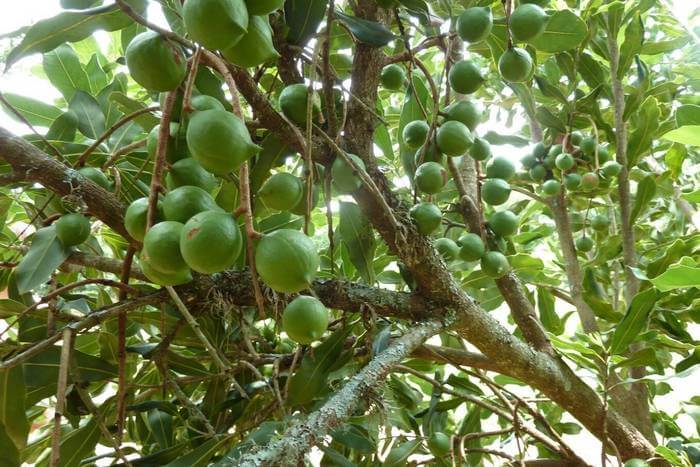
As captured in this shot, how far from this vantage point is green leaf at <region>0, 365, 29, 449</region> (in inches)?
34.0

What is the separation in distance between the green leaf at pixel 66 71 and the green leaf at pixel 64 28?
54 cm

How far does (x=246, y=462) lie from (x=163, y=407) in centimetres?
64

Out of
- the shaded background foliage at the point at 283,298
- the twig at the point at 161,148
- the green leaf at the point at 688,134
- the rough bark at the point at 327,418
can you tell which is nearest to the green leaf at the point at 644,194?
the shaded background foliage at the point at 283,298

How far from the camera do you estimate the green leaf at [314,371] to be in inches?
38.1

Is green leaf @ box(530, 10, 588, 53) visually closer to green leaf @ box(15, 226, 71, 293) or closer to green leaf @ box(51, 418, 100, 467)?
green leaf @ box(15, 226, 71, 293)

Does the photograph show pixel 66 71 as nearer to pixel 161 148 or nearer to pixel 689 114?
pixel 161 148

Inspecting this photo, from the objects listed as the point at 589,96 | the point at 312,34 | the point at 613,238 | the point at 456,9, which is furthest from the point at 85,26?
the point at 613,238

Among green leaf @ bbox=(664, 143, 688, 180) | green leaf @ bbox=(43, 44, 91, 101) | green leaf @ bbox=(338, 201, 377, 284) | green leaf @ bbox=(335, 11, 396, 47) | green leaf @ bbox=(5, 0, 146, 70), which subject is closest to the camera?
green leaf @ bbox=(5, 0, 146, 70)

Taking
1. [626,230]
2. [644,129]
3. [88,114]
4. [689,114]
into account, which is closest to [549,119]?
[644,129]

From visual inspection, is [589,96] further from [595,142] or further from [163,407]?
[163,407]

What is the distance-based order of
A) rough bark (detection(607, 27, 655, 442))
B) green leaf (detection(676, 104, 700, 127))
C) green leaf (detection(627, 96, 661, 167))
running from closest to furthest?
green leaf (detection(676, 104, 700, 127)), rough bark (detection(607, 27, 655, 442)), green leaf (detection(627, 96, 661, 167))

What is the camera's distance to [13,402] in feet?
2.87

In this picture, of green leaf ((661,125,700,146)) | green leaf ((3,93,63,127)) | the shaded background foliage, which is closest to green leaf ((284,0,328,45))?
the shaded background foliage

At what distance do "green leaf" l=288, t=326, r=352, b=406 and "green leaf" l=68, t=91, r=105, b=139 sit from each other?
598 millimetres
